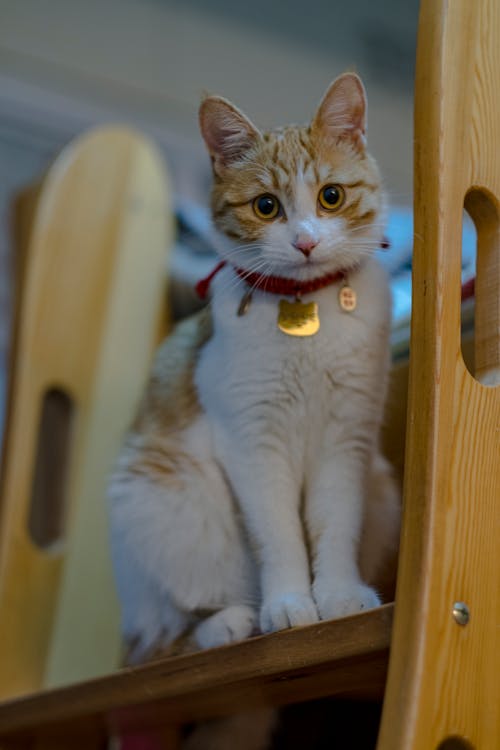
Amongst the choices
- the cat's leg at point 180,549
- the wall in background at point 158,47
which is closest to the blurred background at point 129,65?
the wall in background at point 158,47

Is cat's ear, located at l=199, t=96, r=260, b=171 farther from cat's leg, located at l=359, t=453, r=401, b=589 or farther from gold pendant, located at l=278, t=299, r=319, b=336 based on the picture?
cat's leg, located at l=359, t=453, r=401, b=589

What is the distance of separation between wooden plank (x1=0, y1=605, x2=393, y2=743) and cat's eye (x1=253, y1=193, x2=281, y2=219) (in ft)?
1.51

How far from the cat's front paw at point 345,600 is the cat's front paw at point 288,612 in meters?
0.01

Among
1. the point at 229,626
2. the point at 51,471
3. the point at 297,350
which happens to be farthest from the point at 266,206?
the point at 51,471

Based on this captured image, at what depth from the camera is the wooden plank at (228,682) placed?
2.54 ft

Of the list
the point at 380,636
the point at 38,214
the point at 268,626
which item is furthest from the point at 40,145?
the point at 380,636

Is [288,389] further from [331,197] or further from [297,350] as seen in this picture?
[331,197]

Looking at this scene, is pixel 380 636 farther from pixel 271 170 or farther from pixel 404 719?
pixel 271 170

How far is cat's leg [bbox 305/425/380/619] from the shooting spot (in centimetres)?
92

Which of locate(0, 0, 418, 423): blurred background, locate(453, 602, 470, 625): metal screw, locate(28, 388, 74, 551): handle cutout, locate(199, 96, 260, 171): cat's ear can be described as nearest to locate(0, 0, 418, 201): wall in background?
locate(0, 0, 418, 423): blurred background

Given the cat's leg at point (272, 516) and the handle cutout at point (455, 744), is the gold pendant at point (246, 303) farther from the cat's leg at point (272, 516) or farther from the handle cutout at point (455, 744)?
the handle cutout at point (455, 744)

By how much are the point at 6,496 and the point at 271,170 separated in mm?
866

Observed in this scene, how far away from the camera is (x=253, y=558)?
1025 mm

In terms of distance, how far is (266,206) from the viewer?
0.99m
